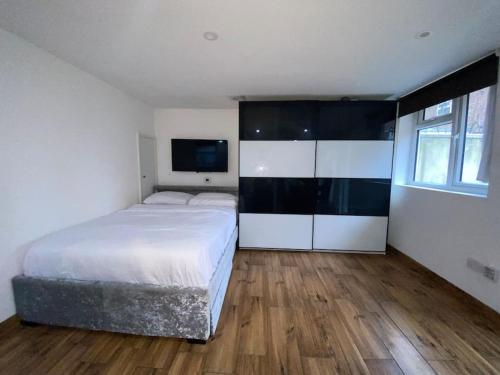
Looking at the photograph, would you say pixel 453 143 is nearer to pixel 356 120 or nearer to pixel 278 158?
pixel 356 120

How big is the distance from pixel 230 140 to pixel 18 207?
2.71 metres

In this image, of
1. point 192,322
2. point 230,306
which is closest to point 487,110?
point 230,306

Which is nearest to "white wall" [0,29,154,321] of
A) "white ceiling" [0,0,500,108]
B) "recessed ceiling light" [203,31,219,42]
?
"white ceiling" [0,0,500,108]

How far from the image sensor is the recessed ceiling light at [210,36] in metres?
1.62

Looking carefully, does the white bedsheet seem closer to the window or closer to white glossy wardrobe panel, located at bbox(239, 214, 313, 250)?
white glossy wardrobe panel, located at bbox(239, 214, 313, 250)

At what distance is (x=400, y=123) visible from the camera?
3.14 meters

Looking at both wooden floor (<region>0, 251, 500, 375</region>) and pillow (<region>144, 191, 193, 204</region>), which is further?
pillow (<region>144, 191, 193, 204</region>)

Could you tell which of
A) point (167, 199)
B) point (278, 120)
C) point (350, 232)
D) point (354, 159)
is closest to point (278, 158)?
point (278, 120)

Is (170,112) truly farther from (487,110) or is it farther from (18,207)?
(487,110)

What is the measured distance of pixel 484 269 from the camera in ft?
6.27

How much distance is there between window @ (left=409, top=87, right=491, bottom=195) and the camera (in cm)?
217

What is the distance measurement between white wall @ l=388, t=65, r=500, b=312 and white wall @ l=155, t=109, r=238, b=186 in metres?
2.54

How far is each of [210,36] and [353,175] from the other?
2487mm

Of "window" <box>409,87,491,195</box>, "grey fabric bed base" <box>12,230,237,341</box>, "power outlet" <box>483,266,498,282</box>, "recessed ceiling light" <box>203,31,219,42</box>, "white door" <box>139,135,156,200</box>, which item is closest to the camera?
"grey fabric bed base" <box>12,230,237,341</box>
